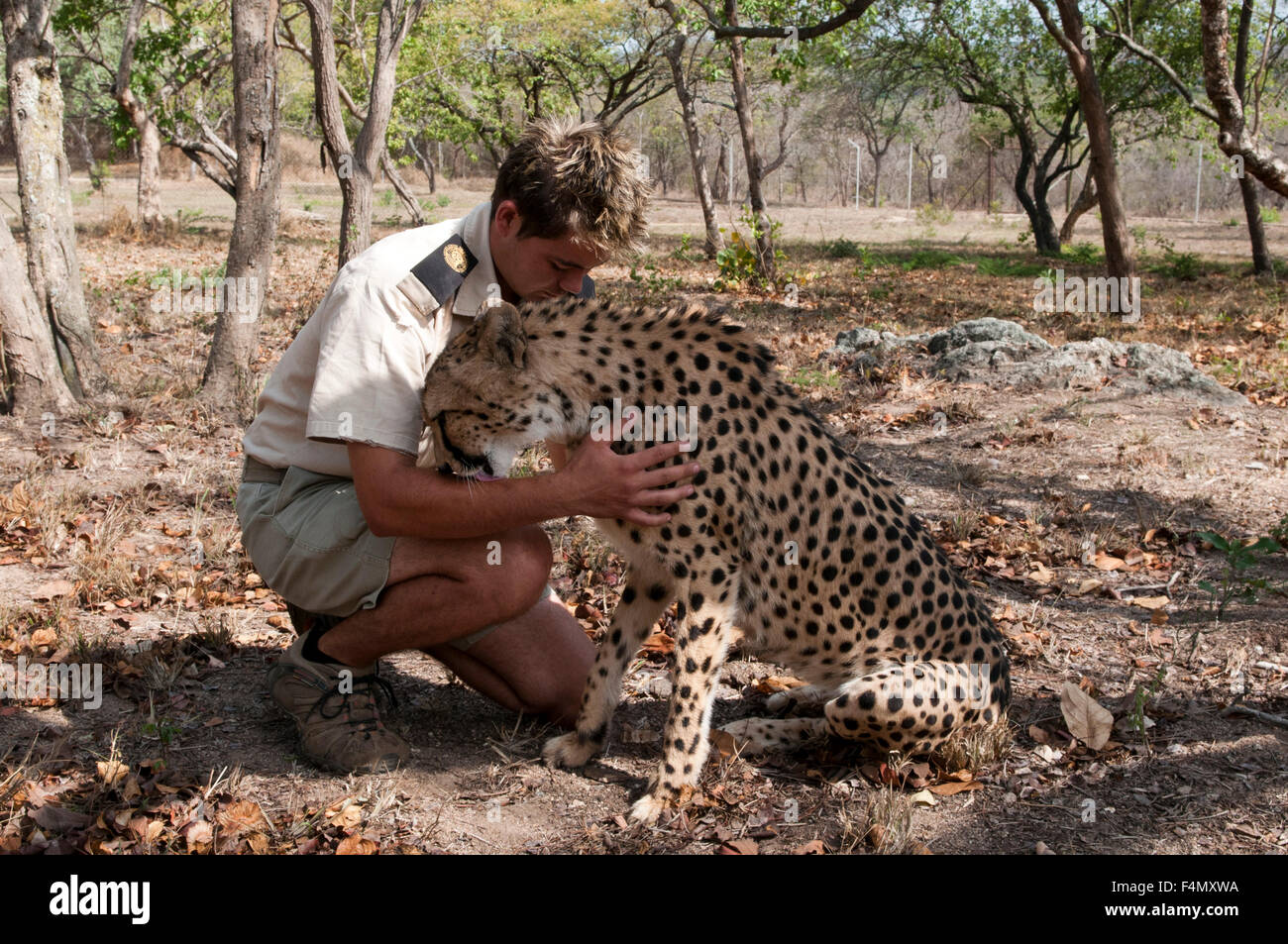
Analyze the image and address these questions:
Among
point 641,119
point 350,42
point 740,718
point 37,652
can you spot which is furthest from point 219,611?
point 641,119

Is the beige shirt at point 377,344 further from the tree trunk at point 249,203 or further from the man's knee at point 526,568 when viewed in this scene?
the tree trunk at point 249,203

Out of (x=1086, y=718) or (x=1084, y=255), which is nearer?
(x=1086, y=718)

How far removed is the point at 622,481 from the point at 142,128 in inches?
620

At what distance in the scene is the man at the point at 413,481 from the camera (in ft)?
9.52

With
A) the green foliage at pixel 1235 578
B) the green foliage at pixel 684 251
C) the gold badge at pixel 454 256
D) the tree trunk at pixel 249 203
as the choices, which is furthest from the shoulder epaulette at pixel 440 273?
the green foliage at pixel 684 251

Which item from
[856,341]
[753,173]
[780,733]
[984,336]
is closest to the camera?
[780,733]

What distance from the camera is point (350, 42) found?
55.9 feet

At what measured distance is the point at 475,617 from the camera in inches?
124

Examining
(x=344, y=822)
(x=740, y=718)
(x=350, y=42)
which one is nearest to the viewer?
(x=344, y=822)

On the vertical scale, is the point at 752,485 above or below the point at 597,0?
below

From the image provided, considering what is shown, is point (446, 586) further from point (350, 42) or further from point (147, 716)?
point (350, 42)

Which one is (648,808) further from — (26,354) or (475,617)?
(26,354)

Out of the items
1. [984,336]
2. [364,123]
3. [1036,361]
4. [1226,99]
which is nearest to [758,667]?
[1036,361]

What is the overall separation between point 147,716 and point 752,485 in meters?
2.07
